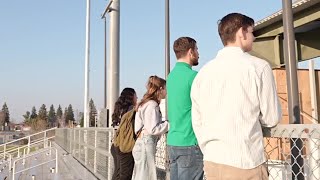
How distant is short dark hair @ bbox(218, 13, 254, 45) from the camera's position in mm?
2135

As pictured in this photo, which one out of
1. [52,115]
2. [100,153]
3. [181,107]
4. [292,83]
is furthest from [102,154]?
[52,115]

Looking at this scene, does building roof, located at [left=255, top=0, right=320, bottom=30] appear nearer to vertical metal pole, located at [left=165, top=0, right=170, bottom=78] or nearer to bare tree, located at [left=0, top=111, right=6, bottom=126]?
vertical metal pole, located at [left=165, top=0, right=170, bottom=78]

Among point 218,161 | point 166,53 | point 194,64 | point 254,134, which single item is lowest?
point 218,161

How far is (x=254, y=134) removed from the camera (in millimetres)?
1967

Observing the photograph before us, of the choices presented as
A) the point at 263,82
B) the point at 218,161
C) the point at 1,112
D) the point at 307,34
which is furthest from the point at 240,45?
the point at 1,112

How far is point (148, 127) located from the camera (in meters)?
4.04

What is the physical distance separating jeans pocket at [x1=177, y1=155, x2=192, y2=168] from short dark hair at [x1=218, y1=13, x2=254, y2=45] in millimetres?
1087

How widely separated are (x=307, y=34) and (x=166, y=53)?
283 centimetres

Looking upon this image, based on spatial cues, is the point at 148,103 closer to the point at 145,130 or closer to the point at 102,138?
the point at 145,130

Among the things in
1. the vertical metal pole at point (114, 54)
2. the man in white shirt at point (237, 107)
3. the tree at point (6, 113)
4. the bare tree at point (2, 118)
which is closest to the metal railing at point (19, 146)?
the vertical metal pole at point (114, 54)

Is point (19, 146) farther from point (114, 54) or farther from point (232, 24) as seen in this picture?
point (232, 24)

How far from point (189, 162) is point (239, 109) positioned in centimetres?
104

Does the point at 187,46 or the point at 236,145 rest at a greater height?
the point at 187,46

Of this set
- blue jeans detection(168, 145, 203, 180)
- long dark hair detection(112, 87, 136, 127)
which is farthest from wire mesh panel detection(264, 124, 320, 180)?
long dark hair detection(112, 87, 136, 127)
